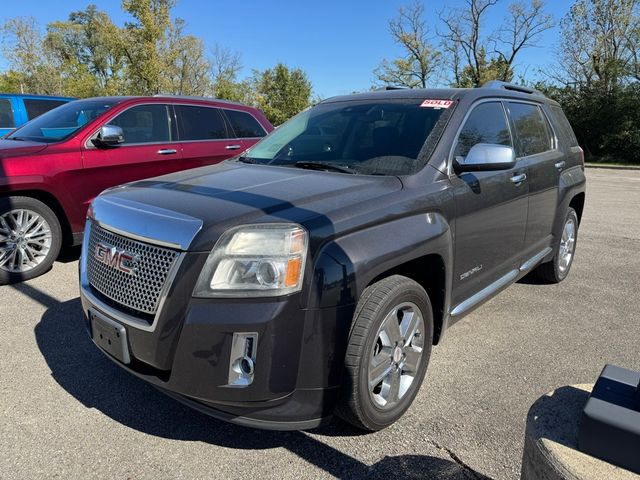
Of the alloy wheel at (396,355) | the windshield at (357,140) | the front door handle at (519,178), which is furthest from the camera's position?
the front door handle at (519,178)

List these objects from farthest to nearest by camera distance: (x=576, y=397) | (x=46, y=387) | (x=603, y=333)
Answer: (x=603, y=333) < (x=46, y=387) < (x=576, y=397)

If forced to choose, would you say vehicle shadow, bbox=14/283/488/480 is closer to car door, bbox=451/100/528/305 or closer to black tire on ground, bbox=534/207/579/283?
car door, bbox=451/100/528/305

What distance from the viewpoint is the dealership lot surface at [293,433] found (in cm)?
239

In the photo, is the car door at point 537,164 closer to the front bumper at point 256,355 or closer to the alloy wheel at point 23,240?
the front bumper at point 256,355

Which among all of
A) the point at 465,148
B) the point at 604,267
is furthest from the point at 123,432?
the point at 604,267

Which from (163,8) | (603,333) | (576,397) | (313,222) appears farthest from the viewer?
(163,8)

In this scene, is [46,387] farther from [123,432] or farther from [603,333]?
[603,333]

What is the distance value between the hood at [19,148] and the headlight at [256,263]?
154 inches

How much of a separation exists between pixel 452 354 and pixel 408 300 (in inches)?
46.9

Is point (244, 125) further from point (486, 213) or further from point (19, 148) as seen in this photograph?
point (486, 213)

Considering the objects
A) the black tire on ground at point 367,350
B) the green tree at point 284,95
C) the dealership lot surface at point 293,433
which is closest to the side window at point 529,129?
the dealership lot surface at point 293,433

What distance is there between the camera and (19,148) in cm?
507

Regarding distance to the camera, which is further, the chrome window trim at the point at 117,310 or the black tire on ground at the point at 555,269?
the black tire on ground at the point at 555,269

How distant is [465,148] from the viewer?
331cm
